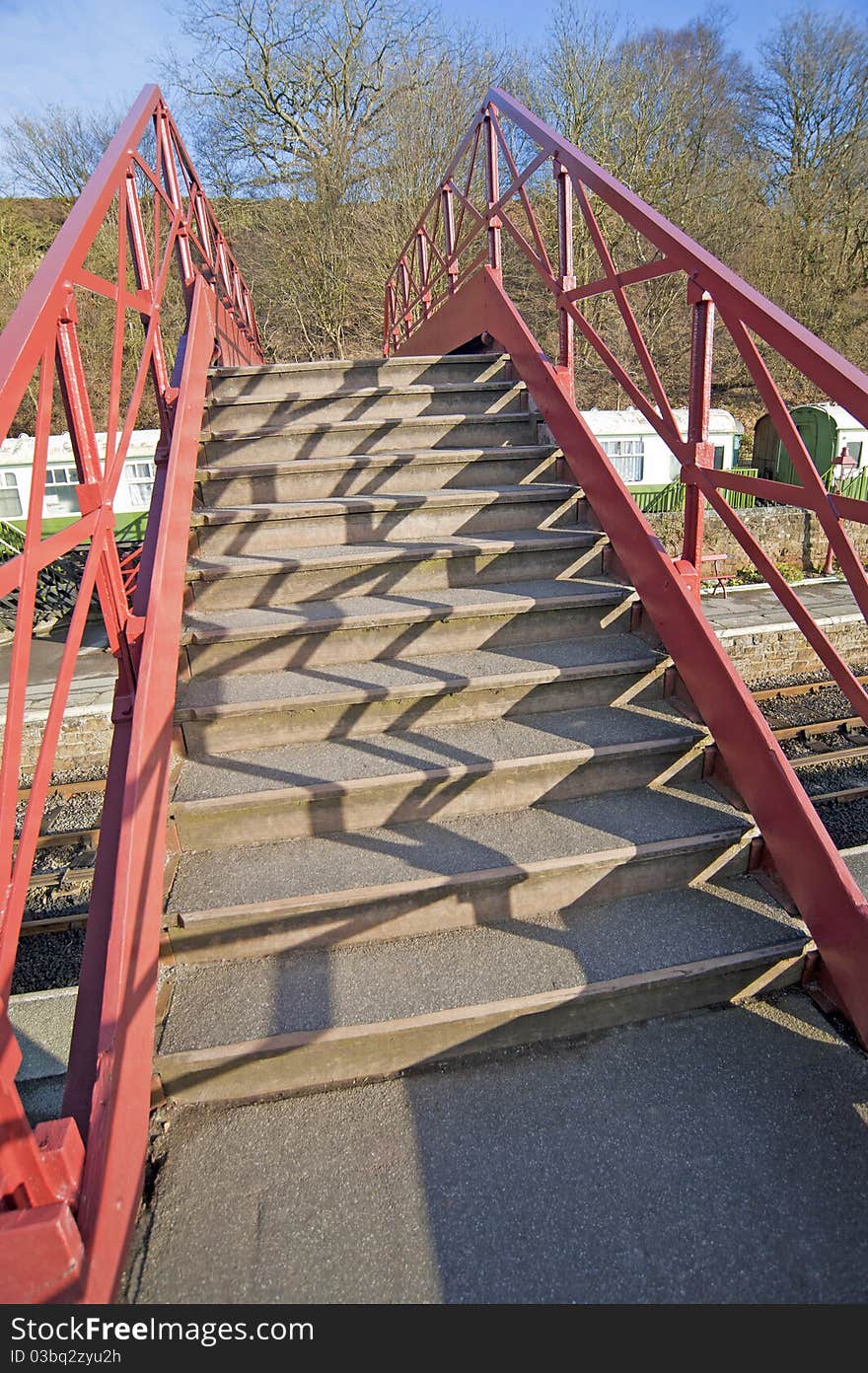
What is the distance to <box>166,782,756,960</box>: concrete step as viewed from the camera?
6.75ft

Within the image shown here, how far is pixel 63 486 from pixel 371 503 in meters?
13.7

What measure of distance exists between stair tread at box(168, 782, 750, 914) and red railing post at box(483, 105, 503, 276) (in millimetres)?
3837

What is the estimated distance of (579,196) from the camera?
10.1ft

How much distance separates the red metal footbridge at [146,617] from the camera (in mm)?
1256

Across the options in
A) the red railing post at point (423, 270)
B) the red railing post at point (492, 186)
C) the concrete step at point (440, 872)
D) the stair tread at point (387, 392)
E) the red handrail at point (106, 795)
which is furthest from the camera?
the red railing post at point (423, 270)

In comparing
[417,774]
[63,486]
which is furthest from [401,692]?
[63,486]

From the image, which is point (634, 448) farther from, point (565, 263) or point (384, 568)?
point (384, 568)

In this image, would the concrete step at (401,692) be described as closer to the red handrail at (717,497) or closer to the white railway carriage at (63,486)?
the red handrail at (717,497)

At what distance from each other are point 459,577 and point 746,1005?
1941mm

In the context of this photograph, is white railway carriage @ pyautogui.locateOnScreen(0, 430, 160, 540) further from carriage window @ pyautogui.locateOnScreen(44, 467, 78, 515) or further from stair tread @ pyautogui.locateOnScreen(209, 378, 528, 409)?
stair tread @ pyautogui.locateOnScreen(209, 378, 528, 409)

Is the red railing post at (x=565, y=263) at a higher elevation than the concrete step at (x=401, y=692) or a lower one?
higher

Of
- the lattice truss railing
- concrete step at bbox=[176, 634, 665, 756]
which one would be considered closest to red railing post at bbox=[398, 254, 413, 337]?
the lattice truss railing

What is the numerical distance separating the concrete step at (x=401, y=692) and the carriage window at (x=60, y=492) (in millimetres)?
13734

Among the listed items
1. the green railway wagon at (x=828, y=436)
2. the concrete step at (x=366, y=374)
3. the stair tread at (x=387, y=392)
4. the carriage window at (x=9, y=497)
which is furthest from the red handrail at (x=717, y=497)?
the green railway wagon at (x=828, y=436)
